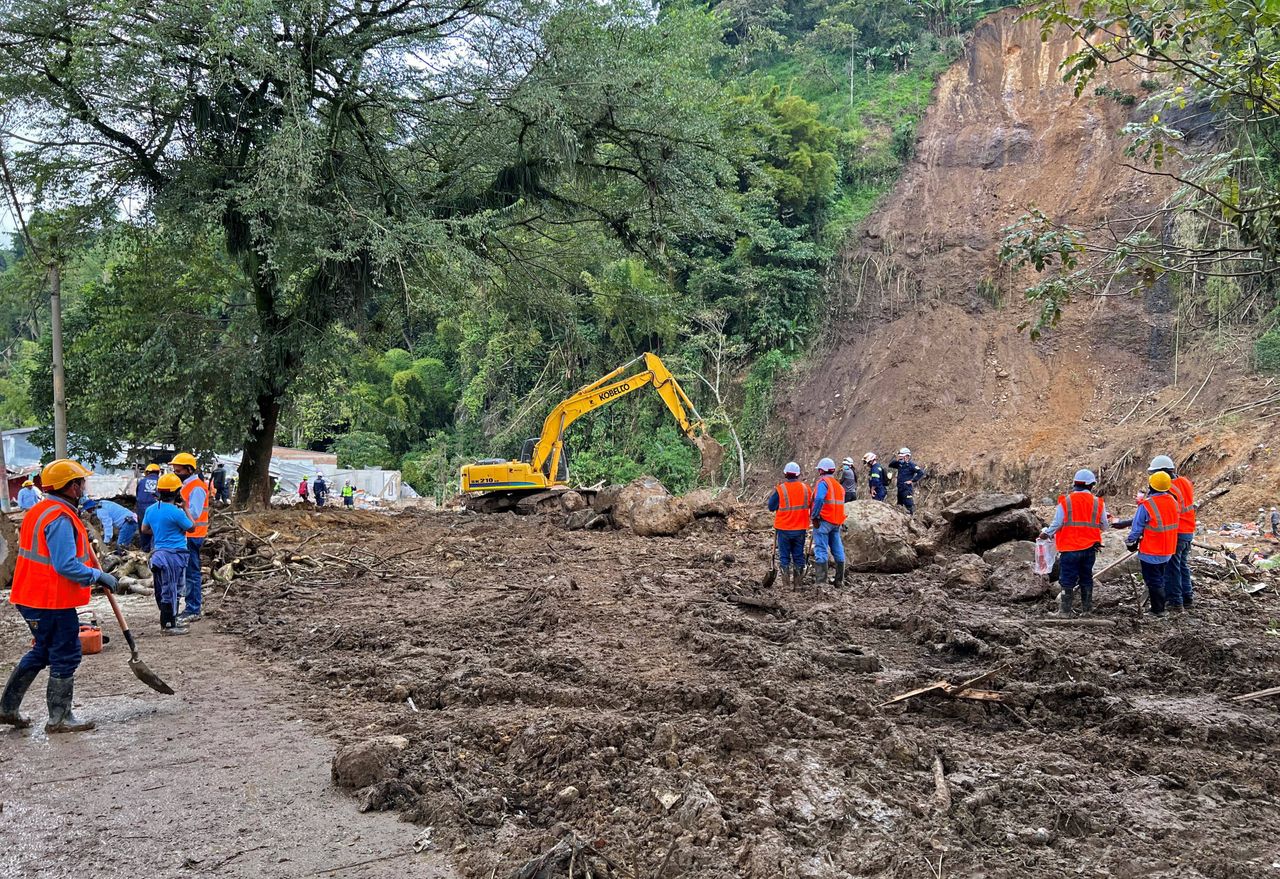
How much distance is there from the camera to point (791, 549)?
11695 millimetres

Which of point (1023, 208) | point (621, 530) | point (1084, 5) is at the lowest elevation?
point (621, 530)

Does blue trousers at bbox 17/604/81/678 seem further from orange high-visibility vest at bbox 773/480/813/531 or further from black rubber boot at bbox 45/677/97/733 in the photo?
orange high-visibility vest at bbox 773/480/813/531

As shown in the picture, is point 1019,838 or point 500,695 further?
point 500,695

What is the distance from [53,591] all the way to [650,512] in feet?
41.9

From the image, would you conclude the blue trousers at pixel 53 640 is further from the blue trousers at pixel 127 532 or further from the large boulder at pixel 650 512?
the large boulder at pixel 650 512

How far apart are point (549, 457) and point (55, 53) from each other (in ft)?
38.7

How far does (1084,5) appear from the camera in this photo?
→ 6129mm

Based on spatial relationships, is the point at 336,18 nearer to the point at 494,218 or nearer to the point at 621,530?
the point at 494,218

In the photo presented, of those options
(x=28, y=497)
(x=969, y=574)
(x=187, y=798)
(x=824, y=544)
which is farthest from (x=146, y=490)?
(x=969, y=574)

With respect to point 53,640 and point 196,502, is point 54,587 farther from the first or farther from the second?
point 196,502

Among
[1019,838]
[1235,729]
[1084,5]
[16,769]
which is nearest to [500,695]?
[16,769]

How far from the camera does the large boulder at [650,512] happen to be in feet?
58.8

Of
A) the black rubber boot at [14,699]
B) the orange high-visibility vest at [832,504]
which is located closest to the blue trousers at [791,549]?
the orange high-visibility vest at [832,504]

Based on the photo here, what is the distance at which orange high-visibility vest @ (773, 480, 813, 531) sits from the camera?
11266 millimetres
